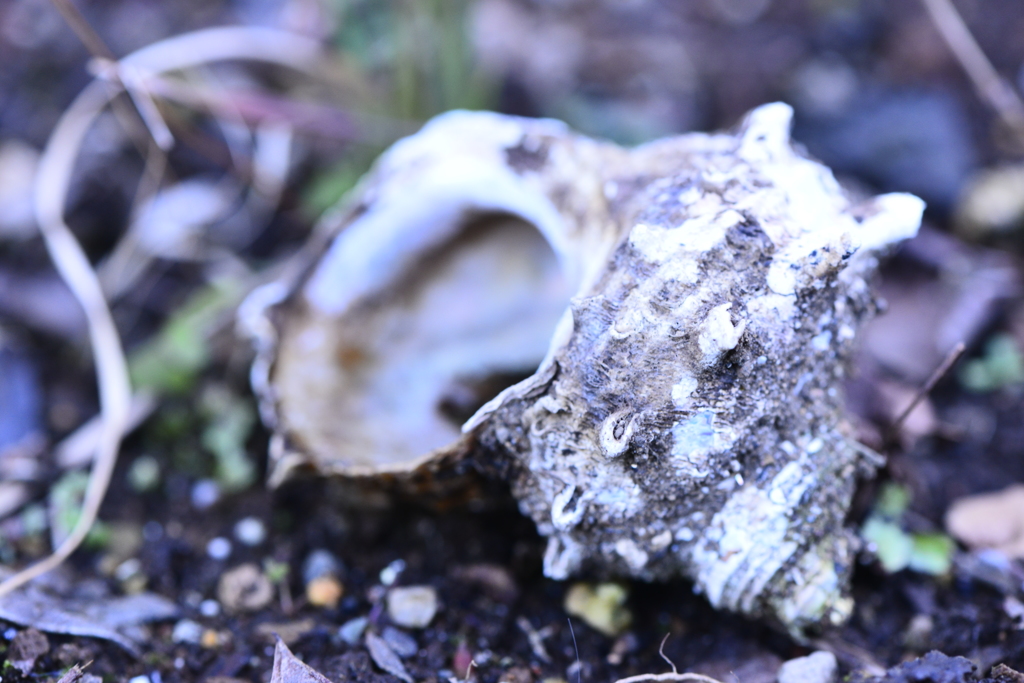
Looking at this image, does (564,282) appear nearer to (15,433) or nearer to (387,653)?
(387,653)

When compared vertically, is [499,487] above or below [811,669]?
above

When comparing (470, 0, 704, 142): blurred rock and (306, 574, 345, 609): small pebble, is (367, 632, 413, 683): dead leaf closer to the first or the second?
(306, 574, 345, 609): small pebble

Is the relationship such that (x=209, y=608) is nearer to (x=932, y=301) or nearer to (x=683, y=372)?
(x=683, y=372)

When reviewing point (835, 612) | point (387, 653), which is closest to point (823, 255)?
point (835, 612)

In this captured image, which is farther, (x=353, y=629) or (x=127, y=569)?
(x=127, y=569)

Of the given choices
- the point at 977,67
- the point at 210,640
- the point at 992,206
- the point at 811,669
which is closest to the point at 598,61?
the point at 977,67

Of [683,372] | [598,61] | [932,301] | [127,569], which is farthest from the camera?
[598,61]
